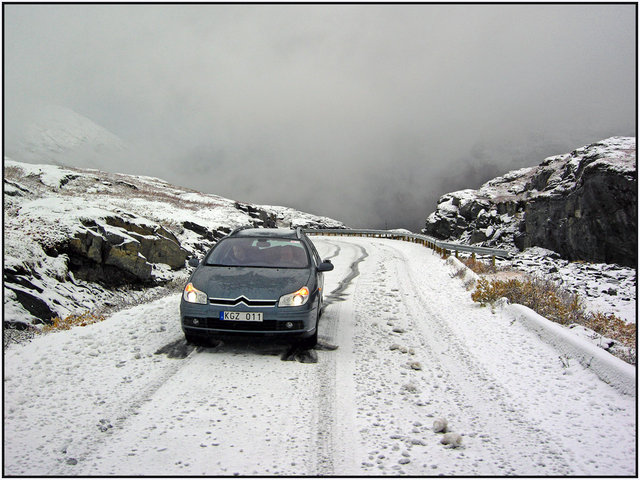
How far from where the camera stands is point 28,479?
2.58 metres

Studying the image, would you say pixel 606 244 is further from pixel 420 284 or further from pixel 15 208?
pixel 15 208

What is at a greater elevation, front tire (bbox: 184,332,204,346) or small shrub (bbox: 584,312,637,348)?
front tire (bbox: 184,332,204,346)

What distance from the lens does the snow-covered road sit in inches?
109

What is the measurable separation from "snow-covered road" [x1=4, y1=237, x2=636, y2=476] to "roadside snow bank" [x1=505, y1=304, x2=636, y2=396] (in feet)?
0.38

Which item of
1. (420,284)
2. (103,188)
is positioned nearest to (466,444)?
(420,284)

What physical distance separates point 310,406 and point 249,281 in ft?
6.71

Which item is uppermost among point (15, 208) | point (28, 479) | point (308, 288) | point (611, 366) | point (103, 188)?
point (103, 188)

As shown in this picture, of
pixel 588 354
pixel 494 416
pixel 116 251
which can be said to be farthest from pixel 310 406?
pixel 116 251

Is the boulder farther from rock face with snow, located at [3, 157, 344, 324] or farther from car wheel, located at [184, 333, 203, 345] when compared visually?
car wheel, located at [184, 333, 203, 345]

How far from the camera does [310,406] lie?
3.64 meters

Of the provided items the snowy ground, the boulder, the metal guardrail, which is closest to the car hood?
the boulder

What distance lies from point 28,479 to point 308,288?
3.30m

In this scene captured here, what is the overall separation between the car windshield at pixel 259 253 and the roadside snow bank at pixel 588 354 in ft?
12.4

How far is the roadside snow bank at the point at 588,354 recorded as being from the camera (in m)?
3.87
